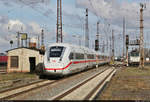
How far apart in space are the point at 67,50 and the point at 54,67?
2.34 m

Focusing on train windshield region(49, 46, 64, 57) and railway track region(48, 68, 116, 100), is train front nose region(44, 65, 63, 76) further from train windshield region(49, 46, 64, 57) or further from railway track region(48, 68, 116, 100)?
railway track region(48, 68, 116, 100)

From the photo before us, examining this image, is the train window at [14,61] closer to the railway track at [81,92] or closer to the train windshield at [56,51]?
the train windshield at [56,51]

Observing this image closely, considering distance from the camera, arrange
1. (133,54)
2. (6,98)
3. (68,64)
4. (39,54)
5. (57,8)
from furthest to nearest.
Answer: (133,54)
(57,8)
(39,54)
(68,64)
(6,98)

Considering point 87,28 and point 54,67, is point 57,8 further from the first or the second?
point 54,67

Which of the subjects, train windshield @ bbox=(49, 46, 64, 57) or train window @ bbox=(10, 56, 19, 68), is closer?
train windshield @ bbox=(49, 46, 64, 57)

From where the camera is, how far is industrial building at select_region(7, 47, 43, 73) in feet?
88.6

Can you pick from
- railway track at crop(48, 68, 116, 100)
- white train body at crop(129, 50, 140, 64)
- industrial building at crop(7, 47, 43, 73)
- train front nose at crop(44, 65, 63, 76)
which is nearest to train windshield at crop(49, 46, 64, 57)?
train front nose at crop(44, 65, 63, 76)

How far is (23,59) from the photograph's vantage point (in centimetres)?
2717

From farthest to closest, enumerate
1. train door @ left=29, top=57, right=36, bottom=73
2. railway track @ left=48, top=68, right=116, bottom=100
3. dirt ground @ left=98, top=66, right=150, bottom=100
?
train door @ left=29, top=57, right=36, bottom=73
dirt ground @ left=98, top=66, right=150, bottom=100
railway track @ left=48, top=68, right=116, bottom=100

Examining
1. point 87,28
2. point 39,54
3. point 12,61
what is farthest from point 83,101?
point 87,28

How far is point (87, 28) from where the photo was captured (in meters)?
46.5

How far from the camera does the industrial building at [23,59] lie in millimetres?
27000

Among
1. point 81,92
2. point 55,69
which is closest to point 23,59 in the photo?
point 55,69

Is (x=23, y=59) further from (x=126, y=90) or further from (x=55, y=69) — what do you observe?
(x=126, y=90)
